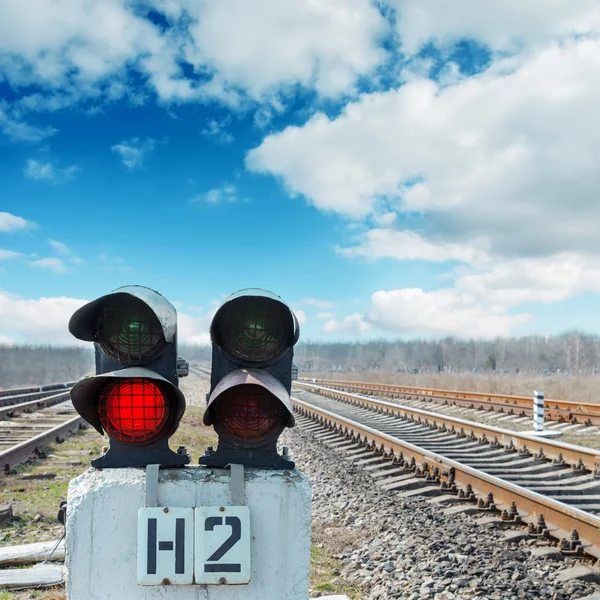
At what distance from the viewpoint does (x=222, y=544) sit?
6.80 ft

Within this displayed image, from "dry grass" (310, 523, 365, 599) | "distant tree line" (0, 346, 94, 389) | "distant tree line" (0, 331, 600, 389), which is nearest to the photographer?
"dry grass" (310, 523, 365, 599)

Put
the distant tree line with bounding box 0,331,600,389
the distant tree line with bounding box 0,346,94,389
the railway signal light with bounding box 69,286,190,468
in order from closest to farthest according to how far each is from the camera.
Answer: the railway signal light with bounding box 69,286,190,468
the distant tree line with bounding box 0,346,94,389
the distant tree line with bounding box 0,331,600,389

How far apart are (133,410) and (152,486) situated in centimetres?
28

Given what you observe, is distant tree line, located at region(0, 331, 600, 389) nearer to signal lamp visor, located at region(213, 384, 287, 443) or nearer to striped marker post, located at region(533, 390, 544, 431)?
striped marker post, located at region(533, 390, 544, 431)

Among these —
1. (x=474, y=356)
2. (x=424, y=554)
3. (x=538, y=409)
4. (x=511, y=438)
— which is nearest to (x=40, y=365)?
(x=474, y=356)

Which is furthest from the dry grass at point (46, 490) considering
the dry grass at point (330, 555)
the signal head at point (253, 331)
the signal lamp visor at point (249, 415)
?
the signal head at point (253, 331)

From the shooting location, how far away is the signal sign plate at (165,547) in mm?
2039

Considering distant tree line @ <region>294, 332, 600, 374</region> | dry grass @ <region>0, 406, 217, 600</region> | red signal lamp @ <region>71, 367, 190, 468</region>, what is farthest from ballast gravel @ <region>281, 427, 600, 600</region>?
distant tree line @ <region>294, 332, 600, 374</region>

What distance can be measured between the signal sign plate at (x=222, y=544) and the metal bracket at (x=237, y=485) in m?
0.03

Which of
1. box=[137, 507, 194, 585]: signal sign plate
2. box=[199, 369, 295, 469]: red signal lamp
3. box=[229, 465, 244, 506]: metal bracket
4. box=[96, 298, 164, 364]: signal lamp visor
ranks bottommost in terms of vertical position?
box=[137, 507, 194, 585]: signal sign plate

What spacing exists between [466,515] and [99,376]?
16.2 feet

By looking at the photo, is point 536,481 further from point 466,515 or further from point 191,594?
point 191,594

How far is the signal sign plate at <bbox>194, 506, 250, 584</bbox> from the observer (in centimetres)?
205

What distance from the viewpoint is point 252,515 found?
2.14 meters
